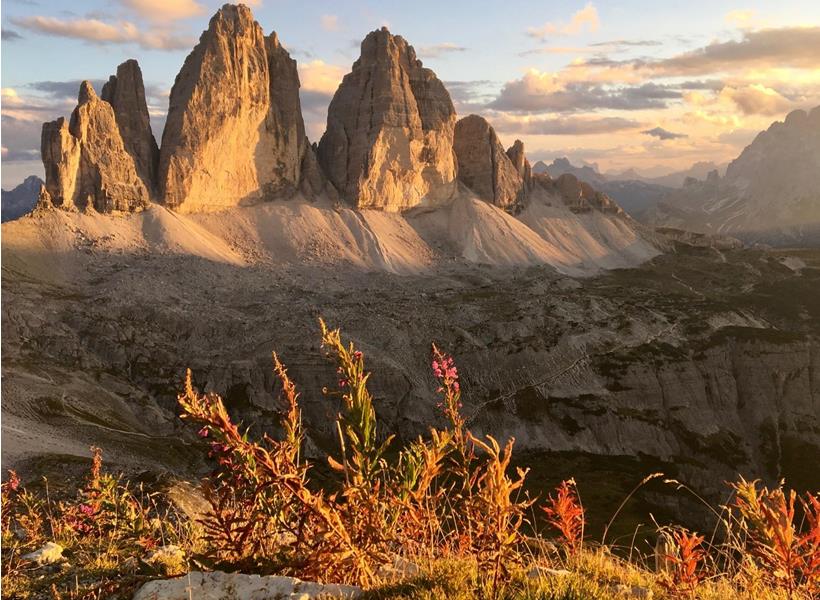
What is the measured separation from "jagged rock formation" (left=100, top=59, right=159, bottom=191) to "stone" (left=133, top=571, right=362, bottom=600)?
5351 inches

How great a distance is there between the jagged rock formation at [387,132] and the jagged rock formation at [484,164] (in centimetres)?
1337

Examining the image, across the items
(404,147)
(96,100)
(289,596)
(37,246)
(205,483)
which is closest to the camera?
(289,596)

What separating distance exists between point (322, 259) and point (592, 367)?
64.4 meters

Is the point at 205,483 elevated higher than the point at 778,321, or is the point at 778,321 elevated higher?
the point at 205,483

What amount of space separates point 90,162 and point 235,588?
427ft

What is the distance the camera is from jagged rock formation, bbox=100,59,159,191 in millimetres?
130750

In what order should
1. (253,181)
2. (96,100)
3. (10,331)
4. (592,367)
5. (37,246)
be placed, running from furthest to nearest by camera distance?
(253,181) < (96,100) < (37,246) < (592,367) < (10,331)

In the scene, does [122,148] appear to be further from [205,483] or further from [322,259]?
[205,483]

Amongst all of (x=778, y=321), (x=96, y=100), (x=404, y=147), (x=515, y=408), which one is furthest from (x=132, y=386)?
(x=778, y=321)

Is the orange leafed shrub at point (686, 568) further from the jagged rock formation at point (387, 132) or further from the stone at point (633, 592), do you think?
the jagged rock formation at point (387, 132)

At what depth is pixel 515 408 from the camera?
86688mm

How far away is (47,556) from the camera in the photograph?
8.53 meters

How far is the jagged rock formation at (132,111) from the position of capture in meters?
131

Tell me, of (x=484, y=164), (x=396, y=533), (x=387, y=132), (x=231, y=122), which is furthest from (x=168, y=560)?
(x=484, y=164)
